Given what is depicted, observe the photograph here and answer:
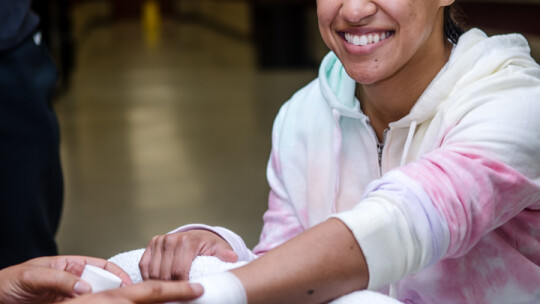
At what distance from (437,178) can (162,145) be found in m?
3.16

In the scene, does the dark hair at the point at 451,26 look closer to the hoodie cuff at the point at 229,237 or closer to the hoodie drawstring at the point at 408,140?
the hoodie drawstring at the point at 408,140

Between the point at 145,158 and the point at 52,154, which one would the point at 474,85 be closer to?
the point at 52,154

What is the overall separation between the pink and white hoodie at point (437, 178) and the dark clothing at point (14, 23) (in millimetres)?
865

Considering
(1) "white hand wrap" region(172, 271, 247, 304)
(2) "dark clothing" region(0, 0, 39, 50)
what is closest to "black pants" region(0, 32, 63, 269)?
(2) "dark clothing" region(0, 0, 39, 50)

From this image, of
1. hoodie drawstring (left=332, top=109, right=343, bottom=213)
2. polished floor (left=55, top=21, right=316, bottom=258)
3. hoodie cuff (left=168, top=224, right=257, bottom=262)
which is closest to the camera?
hoodie cuff (left=168, top=224, right=257, bottom=262)

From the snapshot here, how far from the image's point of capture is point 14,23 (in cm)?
179

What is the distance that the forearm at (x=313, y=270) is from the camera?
0.81 meters

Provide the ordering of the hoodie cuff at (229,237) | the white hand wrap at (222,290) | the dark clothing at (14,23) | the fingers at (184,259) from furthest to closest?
the dark clothing at (14,23), the hoodie cuff at (229,237), the fingers at (184,259), the white hand wrap at (222,290)

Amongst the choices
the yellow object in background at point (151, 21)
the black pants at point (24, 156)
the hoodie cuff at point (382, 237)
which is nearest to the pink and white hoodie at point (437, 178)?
the hoodie cuff at point (382, 237)

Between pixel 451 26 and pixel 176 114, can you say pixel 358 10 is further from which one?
pixel 176 114

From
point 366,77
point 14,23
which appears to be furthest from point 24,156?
point 366,77

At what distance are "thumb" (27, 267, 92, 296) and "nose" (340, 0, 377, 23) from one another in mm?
510

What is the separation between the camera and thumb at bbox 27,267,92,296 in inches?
32.7

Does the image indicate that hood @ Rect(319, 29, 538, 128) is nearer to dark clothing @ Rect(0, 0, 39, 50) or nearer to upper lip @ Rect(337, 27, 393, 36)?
upper lip @ Rect(337, 27, 393, 36)
